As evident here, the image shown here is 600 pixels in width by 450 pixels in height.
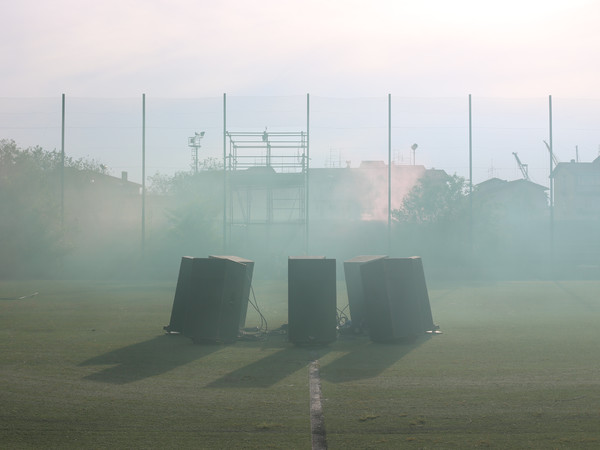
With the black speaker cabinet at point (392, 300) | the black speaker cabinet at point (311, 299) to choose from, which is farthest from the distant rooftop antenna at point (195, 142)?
the black speaker cabinet at point (311, 299)

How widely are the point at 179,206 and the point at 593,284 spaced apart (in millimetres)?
22557

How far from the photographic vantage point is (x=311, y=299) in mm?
10602

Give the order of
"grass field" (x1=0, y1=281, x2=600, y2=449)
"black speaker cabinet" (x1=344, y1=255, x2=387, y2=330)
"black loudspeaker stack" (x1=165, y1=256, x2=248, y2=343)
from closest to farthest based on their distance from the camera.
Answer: "grass field" (x1=0, y1=281, x2=600, y2=449) < "black loudspeaker stack" (x1=165, y1=256, x2=248, y2=343) < "black speaker cabinet" (x1=344, y1=255, x2=387, y2=330)

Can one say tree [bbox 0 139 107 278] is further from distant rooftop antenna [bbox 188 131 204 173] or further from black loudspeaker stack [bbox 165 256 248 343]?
black loudspeaker stack [bbox 165 256 248 343]

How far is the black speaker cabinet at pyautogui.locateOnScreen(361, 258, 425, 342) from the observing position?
11.1 m

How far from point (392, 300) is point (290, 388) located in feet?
13.2

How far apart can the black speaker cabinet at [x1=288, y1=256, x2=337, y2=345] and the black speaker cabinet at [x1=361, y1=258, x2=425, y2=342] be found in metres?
0.98

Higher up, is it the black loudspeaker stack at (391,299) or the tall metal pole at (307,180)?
the tall metal pole at (307,180)

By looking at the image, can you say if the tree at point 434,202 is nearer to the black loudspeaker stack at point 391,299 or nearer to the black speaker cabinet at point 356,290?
the black speaker cabinet at point 356,290

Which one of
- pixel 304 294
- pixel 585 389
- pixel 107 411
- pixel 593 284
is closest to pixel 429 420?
pixel 585 389

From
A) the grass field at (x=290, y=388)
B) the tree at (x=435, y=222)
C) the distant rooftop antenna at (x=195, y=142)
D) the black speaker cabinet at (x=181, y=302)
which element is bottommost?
the grass field at (x=290, y=388)

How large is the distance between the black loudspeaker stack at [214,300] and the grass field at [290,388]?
0.32 meters

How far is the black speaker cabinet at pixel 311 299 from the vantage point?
34.8 feet

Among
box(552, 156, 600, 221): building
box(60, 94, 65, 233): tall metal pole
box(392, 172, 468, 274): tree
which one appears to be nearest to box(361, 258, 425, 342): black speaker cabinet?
box(392, 172, 468, 274): tree
